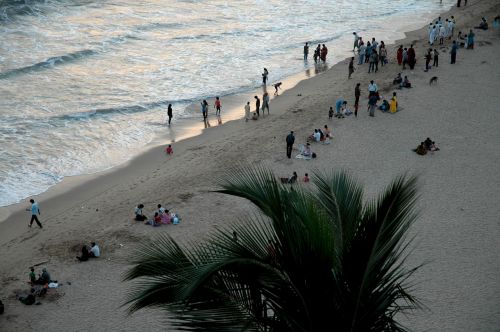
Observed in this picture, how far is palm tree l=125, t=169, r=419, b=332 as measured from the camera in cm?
534

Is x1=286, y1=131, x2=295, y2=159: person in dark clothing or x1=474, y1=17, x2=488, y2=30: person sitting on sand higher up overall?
x1=474, y1=17, x2=488, y2=30: person sitting on sand

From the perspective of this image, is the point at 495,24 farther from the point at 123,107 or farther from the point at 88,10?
the point at 88,10

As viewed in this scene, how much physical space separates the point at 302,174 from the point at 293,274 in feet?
42.4

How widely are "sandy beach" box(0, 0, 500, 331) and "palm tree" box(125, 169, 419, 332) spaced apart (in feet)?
20.9

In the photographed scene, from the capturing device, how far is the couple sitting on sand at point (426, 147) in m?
19.3

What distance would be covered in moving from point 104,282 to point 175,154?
8.85m

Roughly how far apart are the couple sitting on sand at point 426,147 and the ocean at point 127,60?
32.4 feet

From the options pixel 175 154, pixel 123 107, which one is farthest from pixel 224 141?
pixel 123 107

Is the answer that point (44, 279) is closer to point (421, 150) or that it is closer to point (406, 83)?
point (421, 150)

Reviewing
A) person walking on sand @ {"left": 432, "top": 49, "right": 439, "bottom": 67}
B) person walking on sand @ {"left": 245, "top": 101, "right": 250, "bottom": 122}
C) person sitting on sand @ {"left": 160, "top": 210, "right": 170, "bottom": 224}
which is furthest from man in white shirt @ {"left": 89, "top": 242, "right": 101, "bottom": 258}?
person walking on sand @ {"left": 432, "top": 49, "right": 439, "bottom": 67}

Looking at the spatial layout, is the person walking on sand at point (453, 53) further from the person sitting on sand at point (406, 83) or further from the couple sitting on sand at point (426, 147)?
the couple sitting on sand at point (426, 147)

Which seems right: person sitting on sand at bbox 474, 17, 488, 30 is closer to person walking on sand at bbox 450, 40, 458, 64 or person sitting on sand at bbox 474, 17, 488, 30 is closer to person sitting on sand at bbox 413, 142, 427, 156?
person walking on sand at bbox 450, 40, 458, 64

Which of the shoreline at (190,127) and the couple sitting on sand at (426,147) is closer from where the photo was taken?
the shoreline at (190,127)

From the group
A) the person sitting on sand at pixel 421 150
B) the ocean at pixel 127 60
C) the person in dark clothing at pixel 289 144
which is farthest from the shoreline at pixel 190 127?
the person sitting on sand at pixel 421 150
